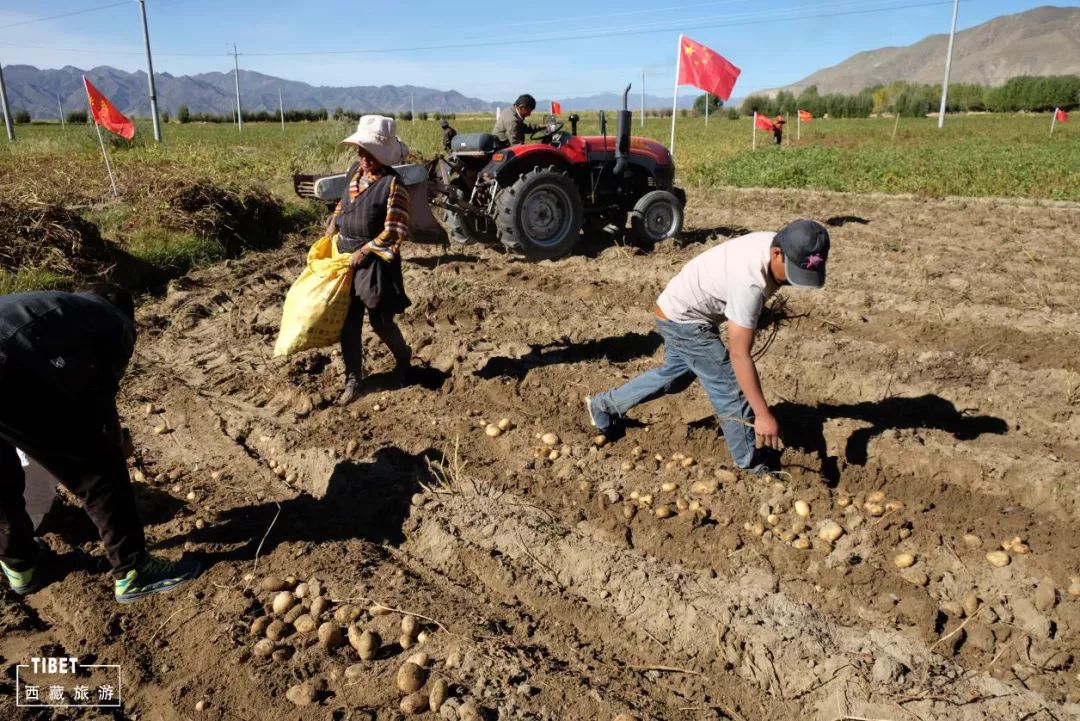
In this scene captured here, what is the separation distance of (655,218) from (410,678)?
6695 millimetres

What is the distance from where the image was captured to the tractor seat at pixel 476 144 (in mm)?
7727

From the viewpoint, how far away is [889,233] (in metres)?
9.21

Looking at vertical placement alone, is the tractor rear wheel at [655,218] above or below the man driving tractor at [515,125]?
below

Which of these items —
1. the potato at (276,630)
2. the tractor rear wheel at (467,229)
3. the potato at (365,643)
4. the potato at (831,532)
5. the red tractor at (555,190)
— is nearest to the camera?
the potato at (365,643)

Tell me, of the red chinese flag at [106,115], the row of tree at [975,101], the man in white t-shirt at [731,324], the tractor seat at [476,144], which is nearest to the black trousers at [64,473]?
the man in white t-shirt at [731,324]

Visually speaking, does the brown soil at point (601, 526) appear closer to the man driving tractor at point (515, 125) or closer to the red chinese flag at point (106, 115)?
the man driving tractor at point (515, 125)

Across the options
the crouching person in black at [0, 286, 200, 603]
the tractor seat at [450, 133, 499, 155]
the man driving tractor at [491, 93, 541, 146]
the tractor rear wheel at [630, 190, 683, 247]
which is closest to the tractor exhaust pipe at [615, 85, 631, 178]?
the tractor rear wheel at [630, 190, 683, 247]

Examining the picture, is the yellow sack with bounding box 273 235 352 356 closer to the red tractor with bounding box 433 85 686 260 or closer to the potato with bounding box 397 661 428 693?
the potato with bounding box 397 661 428 693

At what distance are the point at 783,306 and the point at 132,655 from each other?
3.32 m

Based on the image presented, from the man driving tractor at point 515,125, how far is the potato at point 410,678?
643cm

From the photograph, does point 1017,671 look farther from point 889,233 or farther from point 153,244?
point 153,244

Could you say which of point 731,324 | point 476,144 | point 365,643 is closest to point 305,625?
point 365,643

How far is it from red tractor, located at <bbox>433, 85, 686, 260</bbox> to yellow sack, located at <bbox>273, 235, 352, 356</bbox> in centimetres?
306

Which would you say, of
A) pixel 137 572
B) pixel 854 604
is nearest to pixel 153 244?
pixel 137 572
